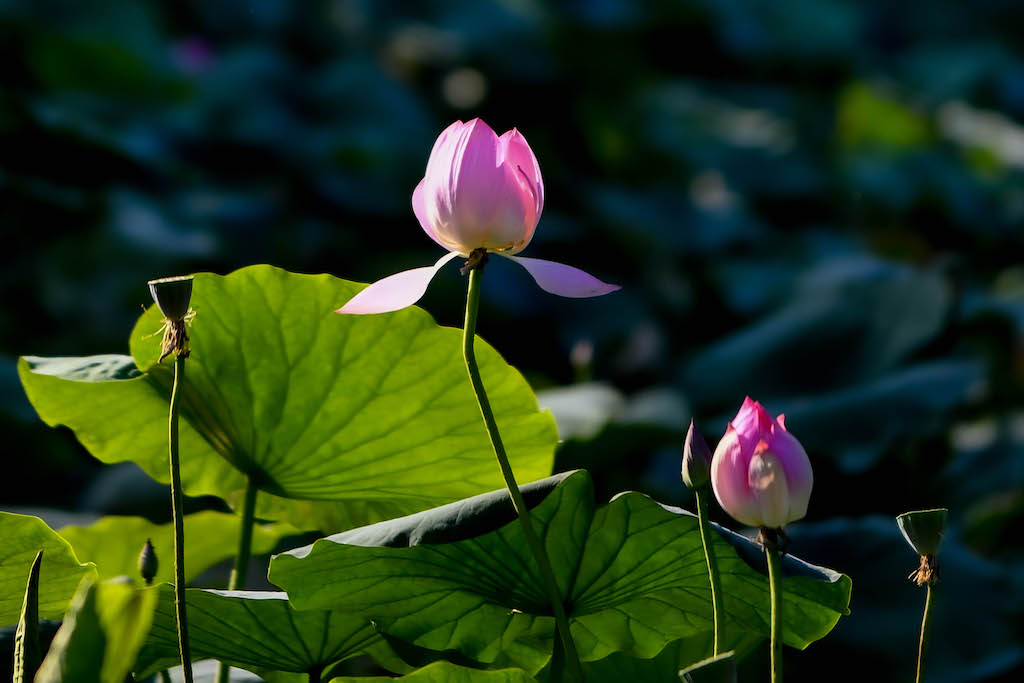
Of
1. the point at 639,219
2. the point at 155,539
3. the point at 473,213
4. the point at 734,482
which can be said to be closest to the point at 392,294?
the point at 473,213

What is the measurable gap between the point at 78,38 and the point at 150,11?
0.54 m

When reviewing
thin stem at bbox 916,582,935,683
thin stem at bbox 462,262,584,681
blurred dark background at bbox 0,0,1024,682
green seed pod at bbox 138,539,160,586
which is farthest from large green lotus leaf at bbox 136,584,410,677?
blurred dark background at bbox 0,0,1024,682

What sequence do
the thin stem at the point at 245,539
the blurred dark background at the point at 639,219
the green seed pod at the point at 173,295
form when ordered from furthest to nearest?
the blurred dark background at the point at 639,219, the thin stem at the point at 245,539, the green seed pod at the point at 173,295

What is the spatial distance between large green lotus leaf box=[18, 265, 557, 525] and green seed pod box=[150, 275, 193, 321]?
0.19m

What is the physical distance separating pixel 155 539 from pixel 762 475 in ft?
1.27

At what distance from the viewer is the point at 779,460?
0.39m

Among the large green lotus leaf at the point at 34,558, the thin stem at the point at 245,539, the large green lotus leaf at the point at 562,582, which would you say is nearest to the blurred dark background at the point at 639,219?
the large green lotus leaf at the point at 562,582

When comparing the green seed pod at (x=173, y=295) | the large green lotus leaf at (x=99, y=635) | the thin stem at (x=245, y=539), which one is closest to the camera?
the large green lotus leaf at (x=99, y=635)

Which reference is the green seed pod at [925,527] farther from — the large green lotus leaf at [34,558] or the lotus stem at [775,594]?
the large green lotus leaf at [34,558]

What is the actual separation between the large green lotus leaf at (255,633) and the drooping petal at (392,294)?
0.15 meters

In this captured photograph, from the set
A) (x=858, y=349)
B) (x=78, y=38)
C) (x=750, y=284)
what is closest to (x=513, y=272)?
(x=750, y=284)

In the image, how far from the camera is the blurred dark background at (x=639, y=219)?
4.41 feet

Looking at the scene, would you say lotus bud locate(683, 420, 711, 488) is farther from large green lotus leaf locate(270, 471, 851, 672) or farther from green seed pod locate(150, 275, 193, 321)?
green seed pod locate(150, 275, 193, 321)

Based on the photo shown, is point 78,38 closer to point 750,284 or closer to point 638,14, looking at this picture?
point 750,284
